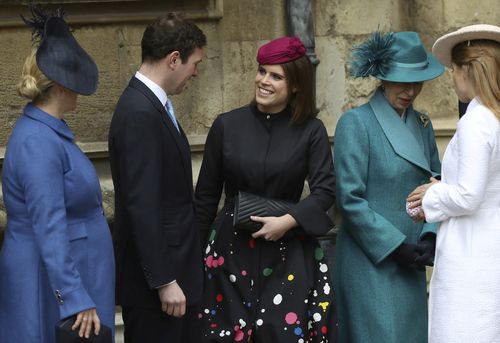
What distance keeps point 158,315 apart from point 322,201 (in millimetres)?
878

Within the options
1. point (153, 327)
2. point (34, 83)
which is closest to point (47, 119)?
point (34, 83)

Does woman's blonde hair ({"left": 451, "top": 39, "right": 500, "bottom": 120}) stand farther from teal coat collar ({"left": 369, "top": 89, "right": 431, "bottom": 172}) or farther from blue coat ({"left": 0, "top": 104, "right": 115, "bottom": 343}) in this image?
blue coat ({"left": 0, "top": 104, "right": 115, "bottom": 343})

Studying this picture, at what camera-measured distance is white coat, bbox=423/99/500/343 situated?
14.7 feet

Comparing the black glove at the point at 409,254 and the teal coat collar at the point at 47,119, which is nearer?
the teal coat collar at the point at 47,119

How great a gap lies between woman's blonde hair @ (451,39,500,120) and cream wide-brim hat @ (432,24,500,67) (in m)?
0.03

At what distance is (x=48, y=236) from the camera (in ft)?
13.4

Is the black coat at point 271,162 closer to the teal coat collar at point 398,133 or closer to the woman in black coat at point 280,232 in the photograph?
the woman in black coat at point 280,232

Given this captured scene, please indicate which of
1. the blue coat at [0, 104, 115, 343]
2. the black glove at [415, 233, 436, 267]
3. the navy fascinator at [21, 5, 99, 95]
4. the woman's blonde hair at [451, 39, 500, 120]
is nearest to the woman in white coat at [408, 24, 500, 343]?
the woman's blonde hair at [451, 39, 500, 120]

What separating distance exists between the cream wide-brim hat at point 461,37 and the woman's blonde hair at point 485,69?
3 cm

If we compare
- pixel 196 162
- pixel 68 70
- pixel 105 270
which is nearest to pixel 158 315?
pixel 105 270

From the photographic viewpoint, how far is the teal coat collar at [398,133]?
526 centimetres

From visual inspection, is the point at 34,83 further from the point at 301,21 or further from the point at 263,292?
the point at 301,21

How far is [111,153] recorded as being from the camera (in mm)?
4609

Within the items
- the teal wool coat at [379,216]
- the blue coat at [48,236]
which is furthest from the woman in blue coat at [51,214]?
the teal wool coat at [379,216]
